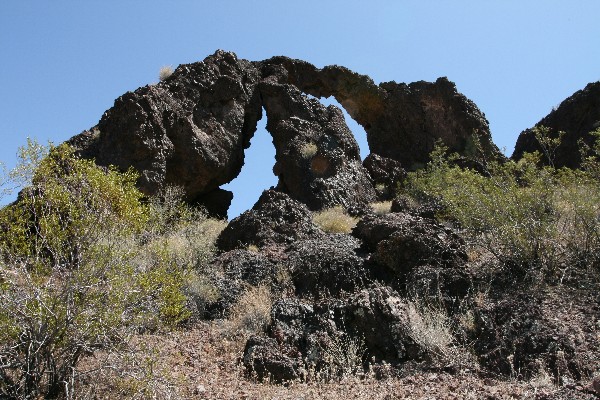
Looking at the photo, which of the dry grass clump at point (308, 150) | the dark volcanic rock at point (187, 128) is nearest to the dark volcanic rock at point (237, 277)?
the dark volcanic rock at point (187, 128)

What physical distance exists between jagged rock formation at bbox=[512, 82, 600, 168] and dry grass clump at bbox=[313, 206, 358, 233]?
7990 millimetres

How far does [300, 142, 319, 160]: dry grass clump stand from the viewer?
15.6 metres

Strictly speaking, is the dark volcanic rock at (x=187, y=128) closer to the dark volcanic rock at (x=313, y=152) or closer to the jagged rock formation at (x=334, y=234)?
the jagged rock formation at (x=334, y=234)

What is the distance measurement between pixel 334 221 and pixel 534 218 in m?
4.53

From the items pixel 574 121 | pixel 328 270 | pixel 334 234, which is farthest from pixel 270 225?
pixel 574 121

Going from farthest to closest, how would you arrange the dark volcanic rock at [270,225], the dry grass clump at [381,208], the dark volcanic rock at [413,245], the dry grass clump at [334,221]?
the dry grass clump at [381,208] < the dry grass clump at [334,221] < the dark volcanic rock at [270,225] < the dark volcanic rock at [413,245]

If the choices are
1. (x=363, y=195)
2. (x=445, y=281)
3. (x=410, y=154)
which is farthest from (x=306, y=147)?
(x=445, y=281)

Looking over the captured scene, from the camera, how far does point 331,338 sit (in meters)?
7.17

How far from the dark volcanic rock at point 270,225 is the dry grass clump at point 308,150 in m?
3.50

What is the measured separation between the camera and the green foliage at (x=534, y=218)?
8477 millimetres

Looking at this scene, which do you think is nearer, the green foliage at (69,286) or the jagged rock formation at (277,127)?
the green foliage at (69,286)

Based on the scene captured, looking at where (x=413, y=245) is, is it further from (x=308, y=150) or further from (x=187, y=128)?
(x=187, y=128)

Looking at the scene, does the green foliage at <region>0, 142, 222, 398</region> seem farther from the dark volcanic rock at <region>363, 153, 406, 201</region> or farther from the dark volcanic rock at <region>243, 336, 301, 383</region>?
the dark volcanic rock at <region>363, 153, 406, 201</region>

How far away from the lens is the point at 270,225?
11.4 meters
